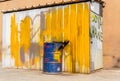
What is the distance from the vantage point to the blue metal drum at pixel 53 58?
10859 millimetres

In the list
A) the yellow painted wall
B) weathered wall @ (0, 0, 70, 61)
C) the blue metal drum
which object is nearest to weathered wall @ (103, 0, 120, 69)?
the yellow painted wall

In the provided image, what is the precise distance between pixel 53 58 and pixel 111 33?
2.78 metres

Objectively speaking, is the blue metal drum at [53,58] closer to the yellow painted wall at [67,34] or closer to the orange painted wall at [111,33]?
the yellow painted wall at [67,34]

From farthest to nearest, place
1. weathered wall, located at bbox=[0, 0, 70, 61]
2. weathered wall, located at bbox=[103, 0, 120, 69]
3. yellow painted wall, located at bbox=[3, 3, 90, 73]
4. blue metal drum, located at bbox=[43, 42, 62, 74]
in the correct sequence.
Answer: weathered wall, located at bbox=[0, 0, 70, 61] → weathered wall, located at bbox=[103, 0, 120, 69] → yellow painted wall, located at bbox=[3, 3, 90, 73] → blue metal drum, located at bbox=[43, 42, 62, 74]

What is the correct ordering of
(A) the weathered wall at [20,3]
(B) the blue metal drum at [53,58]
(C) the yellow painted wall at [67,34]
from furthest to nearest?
1. (A) the weathered wall at [20,3]
2. (C) the yellow painted wall at [67,34]
3. (B) the blue metal drum at [53,58]

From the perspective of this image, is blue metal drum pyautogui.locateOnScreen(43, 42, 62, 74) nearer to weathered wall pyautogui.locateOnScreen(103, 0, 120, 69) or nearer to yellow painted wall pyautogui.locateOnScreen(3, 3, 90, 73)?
yellow painted wall pyautogui.locateOnScreen(3, 3, 90, 73)

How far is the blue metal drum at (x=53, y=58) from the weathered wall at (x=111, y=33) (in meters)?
2.30

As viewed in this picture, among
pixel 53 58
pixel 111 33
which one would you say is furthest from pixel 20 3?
pixel 53 58

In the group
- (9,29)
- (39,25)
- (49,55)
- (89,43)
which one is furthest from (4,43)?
(89,43)

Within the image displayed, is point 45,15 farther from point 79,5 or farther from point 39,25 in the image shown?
point 79,5

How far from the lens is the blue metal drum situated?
35.6 feet

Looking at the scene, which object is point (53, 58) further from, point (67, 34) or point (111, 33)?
point (111, 33)

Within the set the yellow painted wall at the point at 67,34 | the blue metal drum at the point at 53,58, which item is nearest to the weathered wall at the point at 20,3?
the yellow painted wall at the point at 67,34

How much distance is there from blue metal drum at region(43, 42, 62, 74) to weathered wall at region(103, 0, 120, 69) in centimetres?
230
